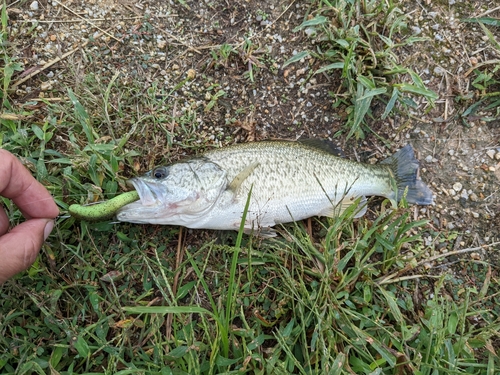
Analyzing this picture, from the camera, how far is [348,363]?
3.13 meters

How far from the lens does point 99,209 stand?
10.7 ft

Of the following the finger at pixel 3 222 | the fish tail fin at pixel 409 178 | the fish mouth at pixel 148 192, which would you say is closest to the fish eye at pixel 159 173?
the fish mouth at pixel 148 192

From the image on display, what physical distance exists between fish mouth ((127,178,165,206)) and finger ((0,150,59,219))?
657mm

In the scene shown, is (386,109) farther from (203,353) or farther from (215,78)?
(203,353)

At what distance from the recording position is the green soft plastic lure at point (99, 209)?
328 centimetres

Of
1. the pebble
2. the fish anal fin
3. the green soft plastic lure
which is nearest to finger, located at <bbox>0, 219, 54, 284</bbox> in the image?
the green soft plastic lure

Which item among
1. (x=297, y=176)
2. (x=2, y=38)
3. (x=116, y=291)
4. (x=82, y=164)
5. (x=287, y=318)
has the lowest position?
(x=287, y=318)

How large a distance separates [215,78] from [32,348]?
115 inches

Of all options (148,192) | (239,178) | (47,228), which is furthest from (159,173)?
(47,228)

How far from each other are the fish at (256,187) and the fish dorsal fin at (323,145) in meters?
0.08

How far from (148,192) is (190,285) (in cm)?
91

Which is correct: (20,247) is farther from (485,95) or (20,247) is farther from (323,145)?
(485,95)

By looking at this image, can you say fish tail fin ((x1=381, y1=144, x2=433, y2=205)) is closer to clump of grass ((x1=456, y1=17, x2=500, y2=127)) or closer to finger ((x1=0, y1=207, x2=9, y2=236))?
clump of grass ((x1=456, y1=17, x2=500, y2=127))

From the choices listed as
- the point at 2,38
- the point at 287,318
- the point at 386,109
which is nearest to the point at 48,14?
the point at 2,38
